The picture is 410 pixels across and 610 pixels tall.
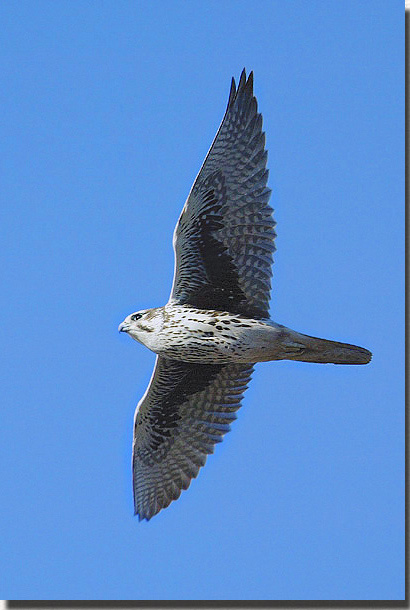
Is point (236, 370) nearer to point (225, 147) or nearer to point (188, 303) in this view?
point (188, 303)

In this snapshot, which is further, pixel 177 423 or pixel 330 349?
pixel 177 423

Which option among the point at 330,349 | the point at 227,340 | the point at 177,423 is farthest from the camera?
the point at 177,423

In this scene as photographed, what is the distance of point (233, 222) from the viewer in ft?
35.6

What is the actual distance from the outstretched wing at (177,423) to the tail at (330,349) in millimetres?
1131

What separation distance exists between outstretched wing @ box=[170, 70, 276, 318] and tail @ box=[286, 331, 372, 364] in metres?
0.47

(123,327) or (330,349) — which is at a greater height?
(123,327)

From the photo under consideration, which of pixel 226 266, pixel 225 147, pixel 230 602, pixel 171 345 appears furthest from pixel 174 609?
pixel 225 147

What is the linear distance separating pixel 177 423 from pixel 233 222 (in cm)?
255

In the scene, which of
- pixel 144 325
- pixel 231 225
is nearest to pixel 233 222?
pixel 231 225

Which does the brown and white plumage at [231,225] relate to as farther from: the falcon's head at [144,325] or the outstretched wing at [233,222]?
the falcon's head at [144,325]

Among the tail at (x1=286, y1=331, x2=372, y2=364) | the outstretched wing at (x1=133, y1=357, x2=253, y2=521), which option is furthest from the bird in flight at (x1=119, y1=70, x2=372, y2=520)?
the outstretched wing at (x1=133, y1=357, x2=253, y2=521)

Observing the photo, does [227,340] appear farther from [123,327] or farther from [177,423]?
[177,423]

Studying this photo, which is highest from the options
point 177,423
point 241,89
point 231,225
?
point 241,89

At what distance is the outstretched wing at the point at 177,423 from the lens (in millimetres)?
11773
